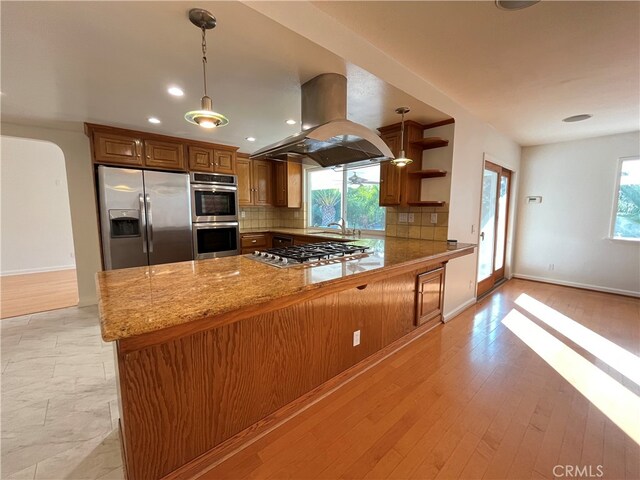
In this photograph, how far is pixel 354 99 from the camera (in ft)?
7.75

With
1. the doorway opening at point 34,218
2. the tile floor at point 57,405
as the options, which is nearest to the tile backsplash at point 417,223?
the tile floor at point 57,405

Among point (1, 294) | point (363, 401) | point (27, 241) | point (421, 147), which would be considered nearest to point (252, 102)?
point (421, 147)

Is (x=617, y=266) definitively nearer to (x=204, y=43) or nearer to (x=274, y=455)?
(x=274, y=455)

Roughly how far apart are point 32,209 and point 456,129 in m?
7.68

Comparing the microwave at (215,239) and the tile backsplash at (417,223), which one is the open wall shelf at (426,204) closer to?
the tile backsplash at (417,223)

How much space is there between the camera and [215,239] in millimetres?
3961

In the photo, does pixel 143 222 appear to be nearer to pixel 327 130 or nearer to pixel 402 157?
pixel 327 130

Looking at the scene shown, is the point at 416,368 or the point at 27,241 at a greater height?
the point at 27,241

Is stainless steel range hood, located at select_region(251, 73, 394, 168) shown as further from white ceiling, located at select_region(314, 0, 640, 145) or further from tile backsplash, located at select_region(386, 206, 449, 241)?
tile backsplash, located at select_region(386, 206, 449, 241)

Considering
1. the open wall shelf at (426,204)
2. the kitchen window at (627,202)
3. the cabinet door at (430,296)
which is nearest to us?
the cabinet door at (430,296)

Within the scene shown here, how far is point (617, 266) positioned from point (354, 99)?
4877mm

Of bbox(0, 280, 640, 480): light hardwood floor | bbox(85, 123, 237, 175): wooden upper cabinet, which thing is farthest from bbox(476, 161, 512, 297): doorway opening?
bbox(85, 123, 237, 175): wooden upper cabinet

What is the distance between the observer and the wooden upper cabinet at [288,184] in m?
4.80

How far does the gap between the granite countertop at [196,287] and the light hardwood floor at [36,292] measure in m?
3.29
